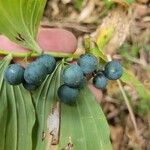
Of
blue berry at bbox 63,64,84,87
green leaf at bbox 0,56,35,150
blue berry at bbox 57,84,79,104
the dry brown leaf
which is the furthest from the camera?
the dry brown leaf

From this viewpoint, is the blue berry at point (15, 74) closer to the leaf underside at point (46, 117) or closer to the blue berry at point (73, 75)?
the blue berry at point (73, 75)

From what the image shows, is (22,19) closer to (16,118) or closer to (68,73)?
(68,73)

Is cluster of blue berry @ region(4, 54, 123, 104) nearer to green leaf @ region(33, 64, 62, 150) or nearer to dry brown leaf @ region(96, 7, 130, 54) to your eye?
green leaf @ region(33, 64, 62, 150)

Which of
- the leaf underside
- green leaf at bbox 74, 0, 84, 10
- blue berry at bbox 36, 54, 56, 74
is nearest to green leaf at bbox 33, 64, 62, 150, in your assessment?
the leaf underside

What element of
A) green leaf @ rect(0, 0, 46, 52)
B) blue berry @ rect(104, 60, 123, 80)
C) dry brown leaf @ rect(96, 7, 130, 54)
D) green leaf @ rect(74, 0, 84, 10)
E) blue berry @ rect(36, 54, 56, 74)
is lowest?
blue berry @ rect(104, 60, 123, 80)

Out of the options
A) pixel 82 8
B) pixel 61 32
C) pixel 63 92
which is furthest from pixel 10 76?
pixel 82 8

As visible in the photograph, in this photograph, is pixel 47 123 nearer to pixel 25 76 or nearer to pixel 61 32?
pixel 25 76

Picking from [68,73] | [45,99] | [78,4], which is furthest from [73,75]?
[78,4]

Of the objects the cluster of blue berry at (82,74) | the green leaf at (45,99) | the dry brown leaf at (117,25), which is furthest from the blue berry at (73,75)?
the dry brown leaf at (117,25)
